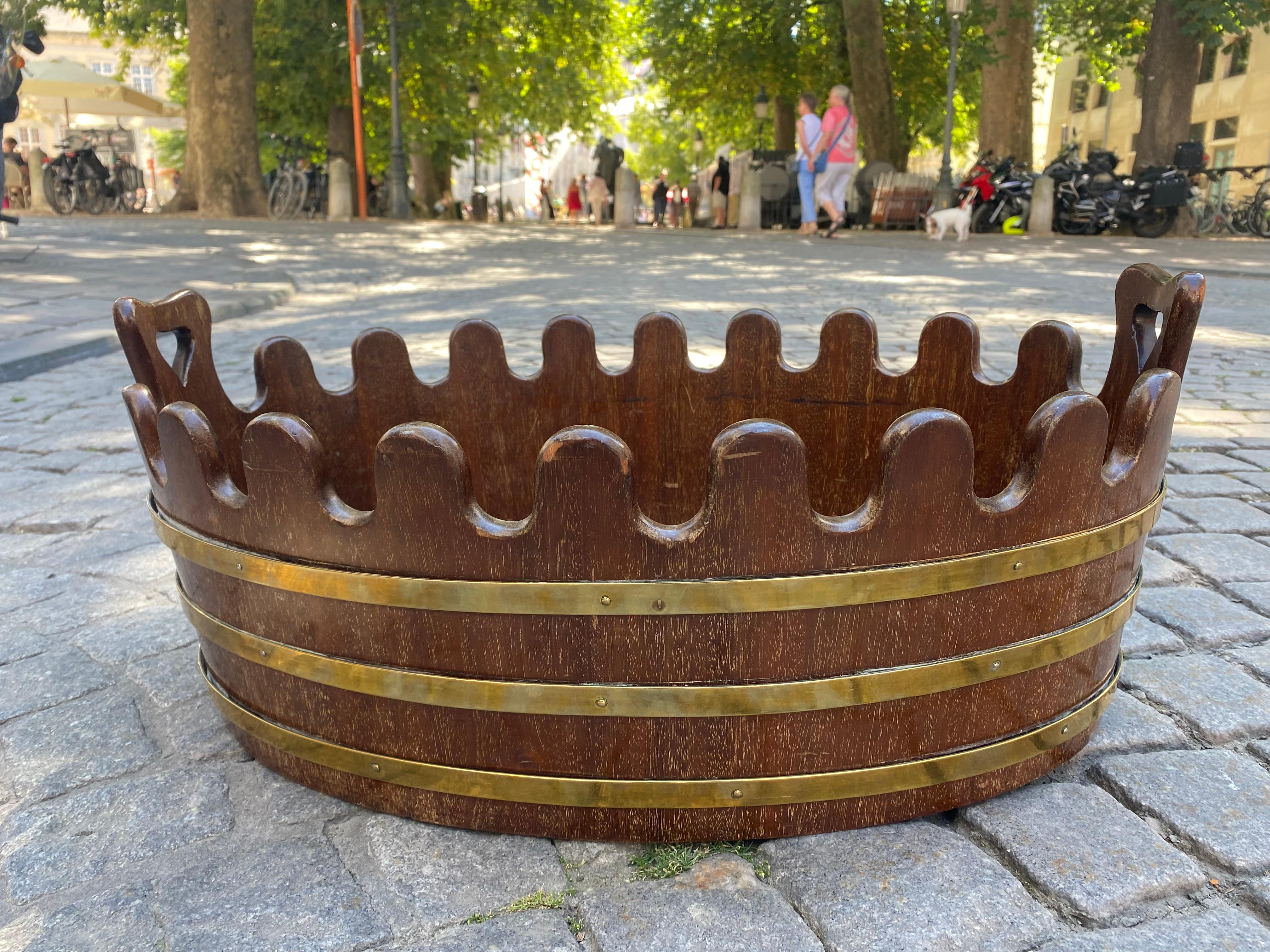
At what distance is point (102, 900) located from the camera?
1570mm

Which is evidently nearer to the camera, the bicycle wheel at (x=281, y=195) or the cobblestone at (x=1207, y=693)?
the cobblestone at (x=1207, y=693)

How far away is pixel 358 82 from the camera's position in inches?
801

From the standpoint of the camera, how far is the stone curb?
19.7ft

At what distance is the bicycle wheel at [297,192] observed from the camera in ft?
67.9

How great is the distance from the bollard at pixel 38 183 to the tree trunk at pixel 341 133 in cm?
670

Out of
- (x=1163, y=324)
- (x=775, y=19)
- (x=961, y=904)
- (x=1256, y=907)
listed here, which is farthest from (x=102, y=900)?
(x=775, y=19)

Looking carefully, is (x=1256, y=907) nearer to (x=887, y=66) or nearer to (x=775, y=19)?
(x=887, y=66)

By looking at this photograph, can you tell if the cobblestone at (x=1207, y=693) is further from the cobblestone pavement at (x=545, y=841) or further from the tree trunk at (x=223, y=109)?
the tree trunk at (x=223, y=109)

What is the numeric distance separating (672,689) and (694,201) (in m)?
31.5

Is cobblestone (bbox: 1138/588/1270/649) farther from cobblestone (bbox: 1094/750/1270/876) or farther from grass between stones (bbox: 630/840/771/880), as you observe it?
grass between stones (bbox: 630/840/771/880)

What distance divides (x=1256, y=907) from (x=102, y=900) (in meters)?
1.74

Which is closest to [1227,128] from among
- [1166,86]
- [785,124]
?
[785,124]

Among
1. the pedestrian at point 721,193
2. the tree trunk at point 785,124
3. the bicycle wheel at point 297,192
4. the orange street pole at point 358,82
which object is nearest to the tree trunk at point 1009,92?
the tree trunk at point 785,124

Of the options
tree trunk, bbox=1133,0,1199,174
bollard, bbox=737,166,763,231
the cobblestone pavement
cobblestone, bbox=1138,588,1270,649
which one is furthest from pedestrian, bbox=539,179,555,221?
cobblestone, bbox=1138,588,1270,649
